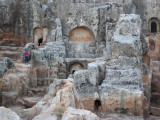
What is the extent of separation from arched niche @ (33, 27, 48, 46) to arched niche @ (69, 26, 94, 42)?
2144 mm

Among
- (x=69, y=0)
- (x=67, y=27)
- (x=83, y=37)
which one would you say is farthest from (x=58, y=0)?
(x=83, y=37)

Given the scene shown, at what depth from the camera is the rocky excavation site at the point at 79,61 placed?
A: 603cm

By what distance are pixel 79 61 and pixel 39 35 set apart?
5.08 metres

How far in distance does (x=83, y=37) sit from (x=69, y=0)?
311cm

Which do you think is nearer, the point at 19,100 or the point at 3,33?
the point at 19,100

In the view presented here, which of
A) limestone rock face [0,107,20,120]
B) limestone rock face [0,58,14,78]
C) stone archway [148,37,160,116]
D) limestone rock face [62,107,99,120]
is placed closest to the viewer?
limestone rock face [0,107,20,120]

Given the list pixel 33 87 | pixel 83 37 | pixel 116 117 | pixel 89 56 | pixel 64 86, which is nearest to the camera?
pixel 64 86

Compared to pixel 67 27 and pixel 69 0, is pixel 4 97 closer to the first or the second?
pixel 67 27

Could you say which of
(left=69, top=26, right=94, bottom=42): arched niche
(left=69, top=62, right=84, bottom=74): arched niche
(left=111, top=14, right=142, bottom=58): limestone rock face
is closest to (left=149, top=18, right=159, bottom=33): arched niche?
(left=69, top=26, right=94, bottom=42): arched niche

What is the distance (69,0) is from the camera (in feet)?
59.2

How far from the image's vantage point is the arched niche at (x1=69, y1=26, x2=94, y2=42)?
18391 millimetres

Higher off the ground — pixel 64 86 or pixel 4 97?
pixel 64 86

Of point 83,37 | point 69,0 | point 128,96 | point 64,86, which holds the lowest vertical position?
point 128,96

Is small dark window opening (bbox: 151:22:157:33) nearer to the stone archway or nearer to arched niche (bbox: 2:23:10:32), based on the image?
the stone archway
